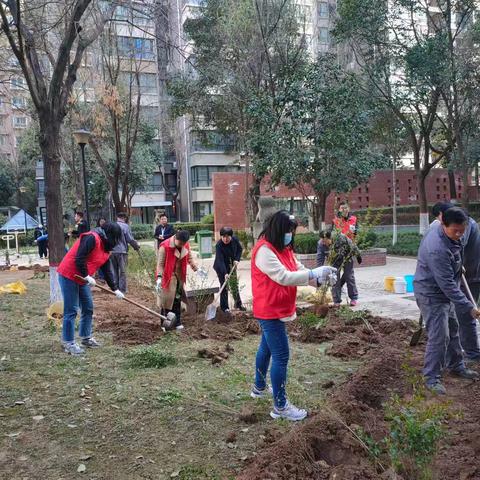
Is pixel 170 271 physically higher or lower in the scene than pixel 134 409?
higher

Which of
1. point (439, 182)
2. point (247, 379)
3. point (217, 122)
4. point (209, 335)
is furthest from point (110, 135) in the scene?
point (439, 182)

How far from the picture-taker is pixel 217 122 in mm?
18922

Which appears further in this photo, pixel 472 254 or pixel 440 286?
pixel 472 254

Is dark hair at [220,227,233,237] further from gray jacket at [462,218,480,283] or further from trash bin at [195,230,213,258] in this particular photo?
trash bin at [195,230,213,258]

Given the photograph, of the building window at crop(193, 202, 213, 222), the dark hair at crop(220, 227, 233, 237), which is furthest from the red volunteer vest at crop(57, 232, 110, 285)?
the building window at crop(193, 202, 213, 222)

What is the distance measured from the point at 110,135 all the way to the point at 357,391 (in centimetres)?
1584

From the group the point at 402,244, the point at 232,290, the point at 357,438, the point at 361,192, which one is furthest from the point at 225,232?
the point at 361,192

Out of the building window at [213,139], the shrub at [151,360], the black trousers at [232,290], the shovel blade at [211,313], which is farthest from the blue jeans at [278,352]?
the building window at [213,139]

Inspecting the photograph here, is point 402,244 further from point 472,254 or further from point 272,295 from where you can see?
point 272,295

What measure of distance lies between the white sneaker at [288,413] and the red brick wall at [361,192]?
61.3 feet

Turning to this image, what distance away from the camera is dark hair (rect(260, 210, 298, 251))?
136 inches

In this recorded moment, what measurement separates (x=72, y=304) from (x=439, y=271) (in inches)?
146

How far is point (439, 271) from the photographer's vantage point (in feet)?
12.9

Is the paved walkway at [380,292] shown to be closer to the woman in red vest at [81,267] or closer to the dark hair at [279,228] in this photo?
the woman in red vest at [81,267]
